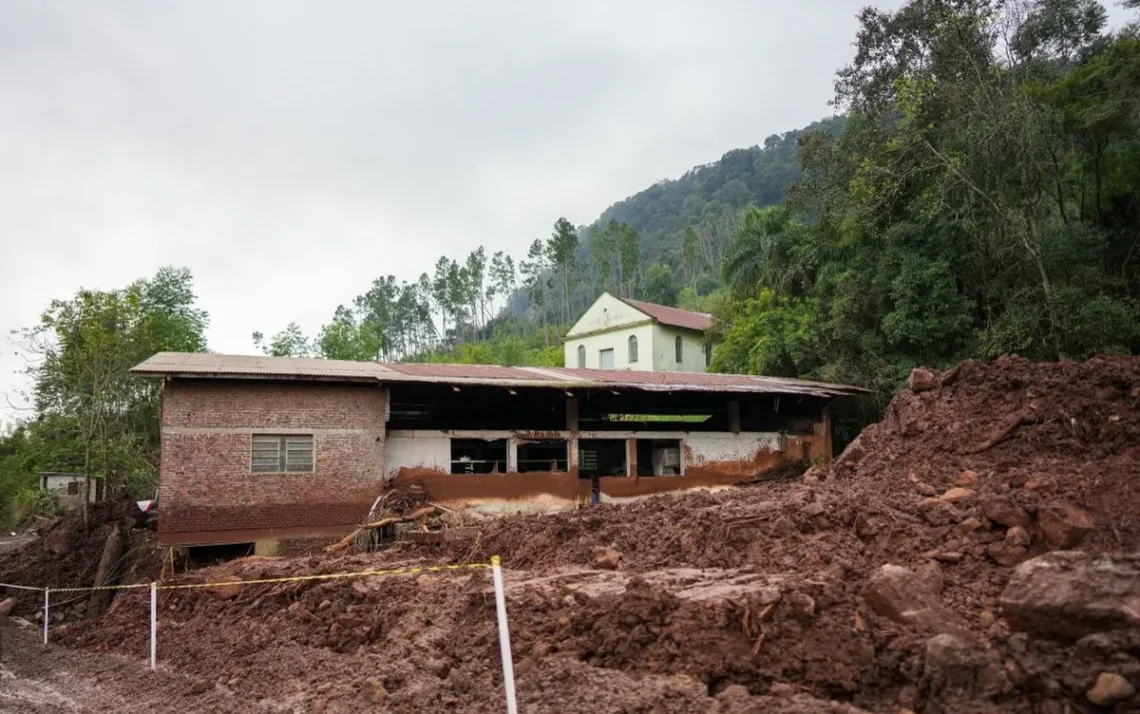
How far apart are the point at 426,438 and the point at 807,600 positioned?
12601 mm

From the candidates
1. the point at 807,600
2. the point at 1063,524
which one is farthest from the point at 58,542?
the point at 1063,524

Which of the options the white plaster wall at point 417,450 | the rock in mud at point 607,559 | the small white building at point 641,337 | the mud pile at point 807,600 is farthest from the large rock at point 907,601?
the small white building at point 641,337

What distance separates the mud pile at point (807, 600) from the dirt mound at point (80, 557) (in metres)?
2.91

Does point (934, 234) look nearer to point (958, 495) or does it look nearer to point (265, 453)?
point (958, 495)

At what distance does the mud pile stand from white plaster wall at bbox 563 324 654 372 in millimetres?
27374

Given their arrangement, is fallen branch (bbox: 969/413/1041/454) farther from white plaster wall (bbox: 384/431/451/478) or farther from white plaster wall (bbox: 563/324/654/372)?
white plaster wall (bbox: 563/324/654/372)

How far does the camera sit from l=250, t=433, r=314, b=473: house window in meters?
15.7

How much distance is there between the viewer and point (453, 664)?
23.4 ft

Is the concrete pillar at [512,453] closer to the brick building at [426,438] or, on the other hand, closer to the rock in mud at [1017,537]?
the brick building at [426,438]

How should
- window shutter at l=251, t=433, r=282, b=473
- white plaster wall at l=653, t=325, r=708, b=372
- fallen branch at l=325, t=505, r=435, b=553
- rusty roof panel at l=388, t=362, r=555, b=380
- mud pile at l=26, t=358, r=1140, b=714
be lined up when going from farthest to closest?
white plaster wall at l=653, t=325, r=708, b=372, rusty roof panel at l=388, t=362, r=555, b=380, window shutter at l=251, t=433, r=282, b=473, fallen branch at l=325, t=505, r=435, b=553, mud pile at l=26, t=358, r=1140, b=714


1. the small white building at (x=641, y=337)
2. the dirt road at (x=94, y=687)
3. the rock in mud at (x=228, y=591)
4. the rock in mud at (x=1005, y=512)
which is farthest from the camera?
the small white building at (x=641, y=337)

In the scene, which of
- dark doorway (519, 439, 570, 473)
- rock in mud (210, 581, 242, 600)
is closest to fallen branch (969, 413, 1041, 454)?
dark doorway (519, 439, 570, 473)

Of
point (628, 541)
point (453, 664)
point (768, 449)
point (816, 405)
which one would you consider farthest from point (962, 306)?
point (453, 664)

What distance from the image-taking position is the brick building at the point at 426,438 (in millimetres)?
15250
